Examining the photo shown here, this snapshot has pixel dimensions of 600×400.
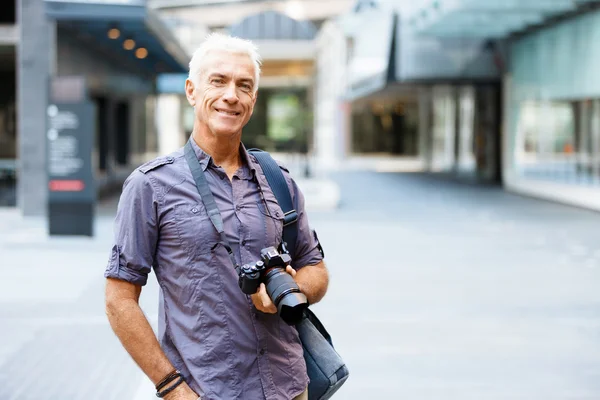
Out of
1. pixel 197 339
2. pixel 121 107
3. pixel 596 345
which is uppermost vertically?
pixel 121 107

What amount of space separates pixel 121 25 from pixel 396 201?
762 centimetres

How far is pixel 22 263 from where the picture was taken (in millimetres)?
11414

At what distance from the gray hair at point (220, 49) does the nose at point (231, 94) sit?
0.09 meters

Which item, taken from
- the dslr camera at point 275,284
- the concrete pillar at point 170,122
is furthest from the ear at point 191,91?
the concrete pillar at point 170,122

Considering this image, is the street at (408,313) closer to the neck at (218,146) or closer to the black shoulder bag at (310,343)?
the black shoulder bag at (310,343)

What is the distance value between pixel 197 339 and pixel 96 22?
17.2 m

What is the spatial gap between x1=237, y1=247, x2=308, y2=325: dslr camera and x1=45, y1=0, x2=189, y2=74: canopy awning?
1577cm

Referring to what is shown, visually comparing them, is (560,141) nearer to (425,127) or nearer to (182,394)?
(182,394)

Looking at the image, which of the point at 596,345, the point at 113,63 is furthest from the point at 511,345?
the point at 113,63

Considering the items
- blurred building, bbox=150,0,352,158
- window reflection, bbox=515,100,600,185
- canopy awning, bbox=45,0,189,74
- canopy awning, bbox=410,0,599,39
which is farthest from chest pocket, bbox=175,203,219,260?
blurred building, bbox=150,0,352,158

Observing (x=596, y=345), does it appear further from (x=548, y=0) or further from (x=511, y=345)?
(x=548, y=0)

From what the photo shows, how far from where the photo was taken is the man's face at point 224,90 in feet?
8.15

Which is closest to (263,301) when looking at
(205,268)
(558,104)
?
(205,268)

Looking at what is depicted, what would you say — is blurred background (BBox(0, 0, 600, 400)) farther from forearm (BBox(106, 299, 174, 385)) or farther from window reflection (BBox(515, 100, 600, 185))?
forearm (BBox(106, 299, 174, 385))
